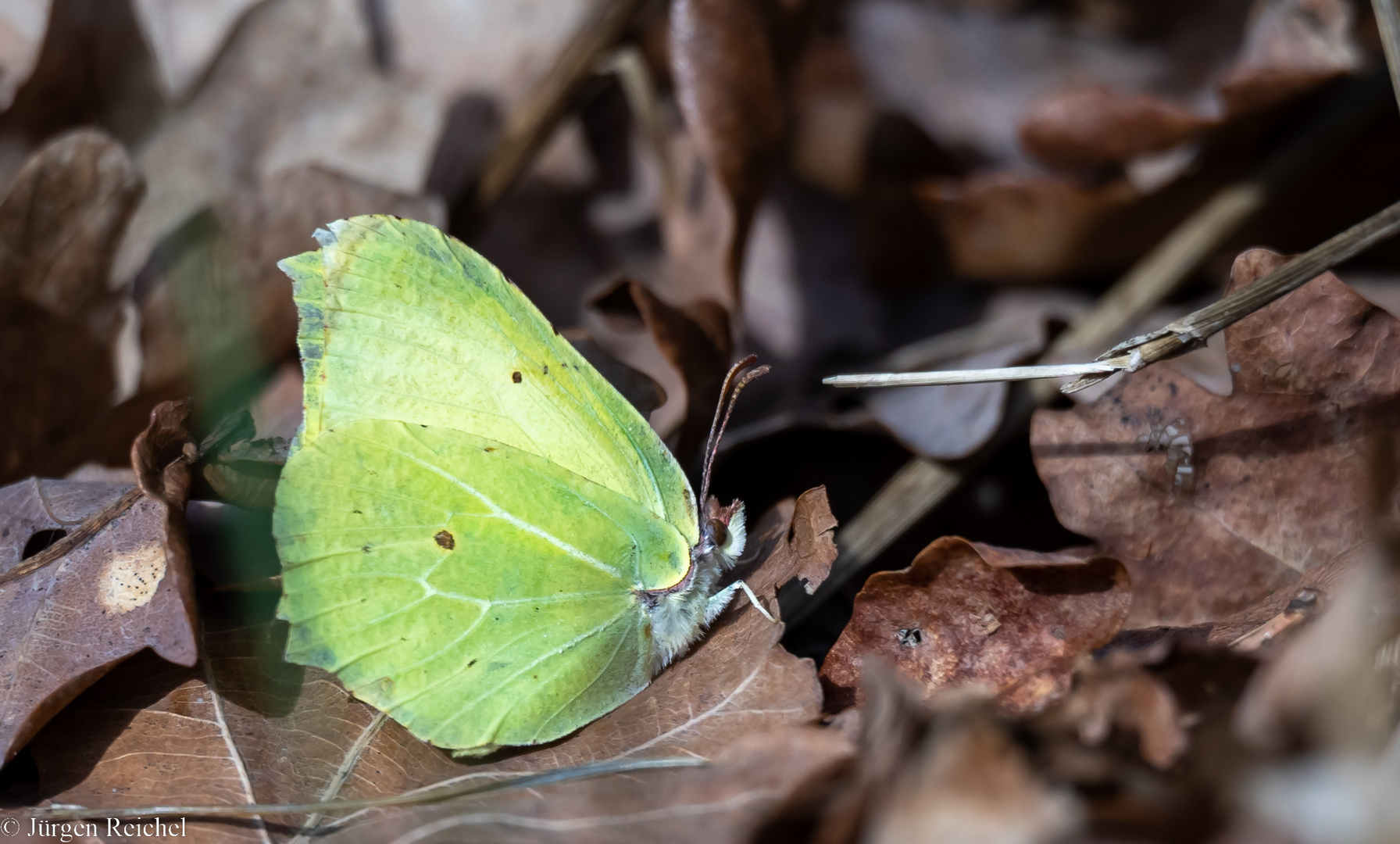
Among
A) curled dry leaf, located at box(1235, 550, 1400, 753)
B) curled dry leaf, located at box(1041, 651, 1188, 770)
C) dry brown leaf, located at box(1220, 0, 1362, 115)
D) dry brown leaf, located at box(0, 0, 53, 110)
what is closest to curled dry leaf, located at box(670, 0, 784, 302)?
dry brown leaf, located at box(1220, 0, 1362, 115)

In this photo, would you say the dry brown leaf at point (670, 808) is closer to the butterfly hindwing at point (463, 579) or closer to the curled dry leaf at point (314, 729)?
the curled dry leaf at point (314, 729)

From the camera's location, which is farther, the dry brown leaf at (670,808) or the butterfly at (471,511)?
the butterfly at (471,511)

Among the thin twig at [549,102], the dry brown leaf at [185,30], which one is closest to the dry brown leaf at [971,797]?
the thin twig at [549,102]

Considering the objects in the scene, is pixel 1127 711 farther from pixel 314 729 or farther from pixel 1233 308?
pixel 314 729

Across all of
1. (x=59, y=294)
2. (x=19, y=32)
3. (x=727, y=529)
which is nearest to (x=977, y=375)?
(x=727, y=529)

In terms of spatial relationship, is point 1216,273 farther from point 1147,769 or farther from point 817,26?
point 1147,769
